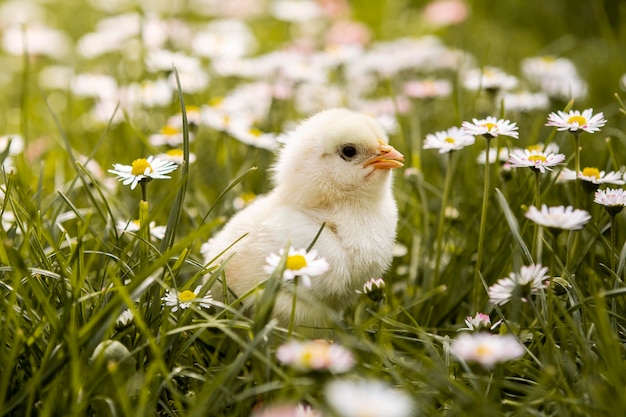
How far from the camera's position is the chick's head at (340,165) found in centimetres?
217

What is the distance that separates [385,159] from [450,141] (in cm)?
23

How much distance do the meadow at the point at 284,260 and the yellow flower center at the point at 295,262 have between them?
0.04 meters

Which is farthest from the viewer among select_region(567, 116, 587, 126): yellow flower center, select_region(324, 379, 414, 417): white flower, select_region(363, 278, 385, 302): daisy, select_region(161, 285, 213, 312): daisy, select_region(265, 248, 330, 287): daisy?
select_region(567, 116, 587, 126): yellow flower center

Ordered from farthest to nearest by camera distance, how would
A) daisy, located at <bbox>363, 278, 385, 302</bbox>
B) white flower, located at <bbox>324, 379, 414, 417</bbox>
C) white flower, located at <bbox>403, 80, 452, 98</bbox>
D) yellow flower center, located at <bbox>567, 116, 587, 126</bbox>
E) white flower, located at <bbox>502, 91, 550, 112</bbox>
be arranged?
white flower, located at <bbox>403, 80, 452, 98</bbox>, white flower, located at <bbox>502, 91, 550, 112</bbox>, yellow flower center, located at <bbox>567, 116, 587, 126</bbox>, daisy, located at <bbox>363, 278, 385, 302</bbox>, white flower, located at <bbox>324, 379, 414, 417</bbox>

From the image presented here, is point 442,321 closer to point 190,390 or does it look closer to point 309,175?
point 309,175

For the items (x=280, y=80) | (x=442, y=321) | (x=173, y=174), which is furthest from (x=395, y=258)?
(x=280, y=80)

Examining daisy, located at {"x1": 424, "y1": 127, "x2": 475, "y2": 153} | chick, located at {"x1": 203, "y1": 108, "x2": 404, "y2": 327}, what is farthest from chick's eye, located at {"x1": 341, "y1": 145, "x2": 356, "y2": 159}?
daisy, located at {"x1": 424, "y1": 127, "x2": 475, "y2": 153}

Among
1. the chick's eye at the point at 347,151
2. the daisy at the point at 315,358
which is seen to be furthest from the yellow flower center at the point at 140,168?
the daisy at the point at 315,358

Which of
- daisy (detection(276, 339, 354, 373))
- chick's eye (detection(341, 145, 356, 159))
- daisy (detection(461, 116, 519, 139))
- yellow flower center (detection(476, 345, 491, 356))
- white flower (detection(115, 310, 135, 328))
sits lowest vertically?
white flower (detection(115, 310, 135, 328))

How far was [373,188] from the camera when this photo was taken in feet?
7.18

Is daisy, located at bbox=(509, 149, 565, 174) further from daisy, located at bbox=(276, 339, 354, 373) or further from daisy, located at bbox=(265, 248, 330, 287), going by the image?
daisy, located at bbox=(276, 339, 354, 373)

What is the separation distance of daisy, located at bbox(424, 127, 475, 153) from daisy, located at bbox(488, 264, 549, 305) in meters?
0.53

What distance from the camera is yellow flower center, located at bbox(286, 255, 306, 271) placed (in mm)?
1730

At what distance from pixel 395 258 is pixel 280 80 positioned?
118 centimetres
